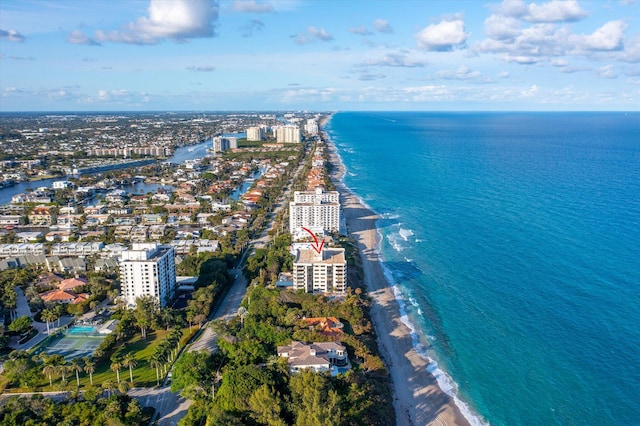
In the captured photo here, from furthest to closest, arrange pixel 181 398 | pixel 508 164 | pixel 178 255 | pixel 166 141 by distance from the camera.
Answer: pixel 166 141 → pixel 508 164 → pixel 178 255 → pixel 181 398

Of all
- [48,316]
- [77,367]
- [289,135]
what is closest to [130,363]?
[77,367]

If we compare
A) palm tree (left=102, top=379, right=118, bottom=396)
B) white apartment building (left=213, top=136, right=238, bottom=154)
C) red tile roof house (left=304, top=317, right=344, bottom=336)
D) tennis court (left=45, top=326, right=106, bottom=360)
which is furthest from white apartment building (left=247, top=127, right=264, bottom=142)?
palm tree (left=102, top=379, right=118, bottom=396)

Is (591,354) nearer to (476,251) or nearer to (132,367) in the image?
(476,251)

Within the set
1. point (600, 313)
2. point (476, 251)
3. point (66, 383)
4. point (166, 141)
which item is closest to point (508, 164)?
point (476, 251)

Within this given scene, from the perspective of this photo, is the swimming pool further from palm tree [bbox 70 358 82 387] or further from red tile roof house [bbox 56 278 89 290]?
red tile roof house [bbox 56 278 89 290]

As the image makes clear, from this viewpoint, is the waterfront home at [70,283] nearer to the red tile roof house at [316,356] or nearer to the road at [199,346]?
the road at [199,346]
